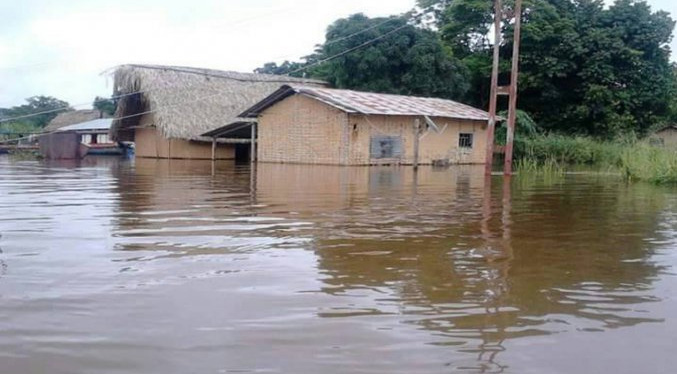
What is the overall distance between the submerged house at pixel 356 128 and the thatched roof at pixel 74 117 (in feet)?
71.2

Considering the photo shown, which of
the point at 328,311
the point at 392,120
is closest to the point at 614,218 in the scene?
the point at 328,311

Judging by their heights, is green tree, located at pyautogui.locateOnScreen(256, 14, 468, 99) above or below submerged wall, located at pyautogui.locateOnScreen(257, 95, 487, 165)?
above

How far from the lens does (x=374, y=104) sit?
83.4ft

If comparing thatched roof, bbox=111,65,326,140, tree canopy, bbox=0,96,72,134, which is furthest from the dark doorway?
tree canopy, bbox=0,96,72,134

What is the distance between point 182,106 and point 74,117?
18693 millimetres

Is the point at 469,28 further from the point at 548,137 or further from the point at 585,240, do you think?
the point at 585,240

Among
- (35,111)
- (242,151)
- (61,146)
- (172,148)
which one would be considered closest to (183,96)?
(172,148)

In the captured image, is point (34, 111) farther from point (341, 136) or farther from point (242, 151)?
point (341, 136)

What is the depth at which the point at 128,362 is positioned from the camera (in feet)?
10.8

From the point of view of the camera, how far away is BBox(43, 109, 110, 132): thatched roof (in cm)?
4525

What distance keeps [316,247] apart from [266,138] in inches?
855

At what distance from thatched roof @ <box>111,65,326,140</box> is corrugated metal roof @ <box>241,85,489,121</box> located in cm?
356

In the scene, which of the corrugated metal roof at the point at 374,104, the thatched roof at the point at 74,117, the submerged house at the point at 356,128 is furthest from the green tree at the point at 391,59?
the thatched roof at the point at 74,117

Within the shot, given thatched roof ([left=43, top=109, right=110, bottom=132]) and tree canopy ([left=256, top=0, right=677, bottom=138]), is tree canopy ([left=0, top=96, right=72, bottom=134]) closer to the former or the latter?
thatched roof ([left=43, top=109, right=110, bottom=132])
